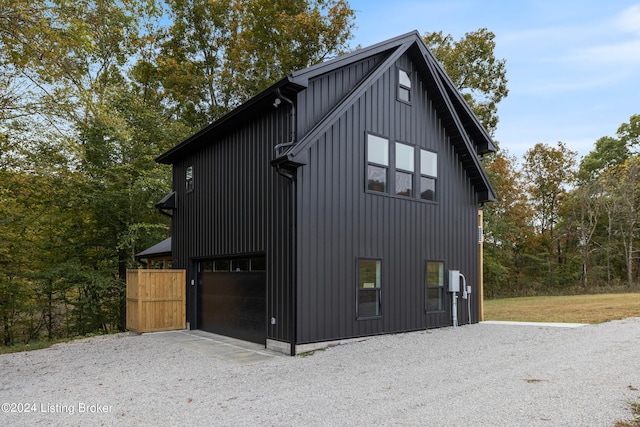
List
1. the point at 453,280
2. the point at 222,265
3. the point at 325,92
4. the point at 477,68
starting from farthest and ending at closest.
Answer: the point at 477,68 → the point at 222,265 → the point at 453,280 → the point at 325,92

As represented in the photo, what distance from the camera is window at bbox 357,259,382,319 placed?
9258 millimetres

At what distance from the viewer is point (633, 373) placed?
605 centimetres

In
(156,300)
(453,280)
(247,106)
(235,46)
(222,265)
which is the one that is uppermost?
(235,46)

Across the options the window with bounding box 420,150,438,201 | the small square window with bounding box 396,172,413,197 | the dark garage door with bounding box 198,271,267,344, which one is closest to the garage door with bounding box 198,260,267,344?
the dark garage door with bounding box 198,271,267,344

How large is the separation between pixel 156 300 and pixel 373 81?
7.68 meters

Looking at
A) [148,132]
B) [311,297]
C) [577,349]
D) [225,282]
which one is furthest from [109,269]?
[577,349]

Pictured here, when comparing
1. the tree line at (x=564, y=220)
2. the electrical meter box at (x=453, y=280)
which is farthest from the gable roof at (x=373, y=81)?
the tree line at (x=564, y=220)

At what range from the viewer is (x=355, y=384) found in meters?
5.92

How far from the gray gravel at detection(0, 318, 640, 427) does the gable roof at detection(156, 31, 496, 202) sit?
377 cm

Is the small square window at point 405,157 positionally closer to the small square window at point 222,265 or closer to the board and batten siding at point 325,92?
the board and batten siding at point 325,92

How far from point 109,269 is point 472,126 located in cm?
1414

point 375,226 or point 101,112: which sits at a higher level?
point 101,112

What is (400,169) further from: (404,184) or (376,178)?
(376,178)

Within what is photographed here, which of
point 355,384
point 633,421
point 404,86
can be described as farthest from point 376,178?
point 633,421
